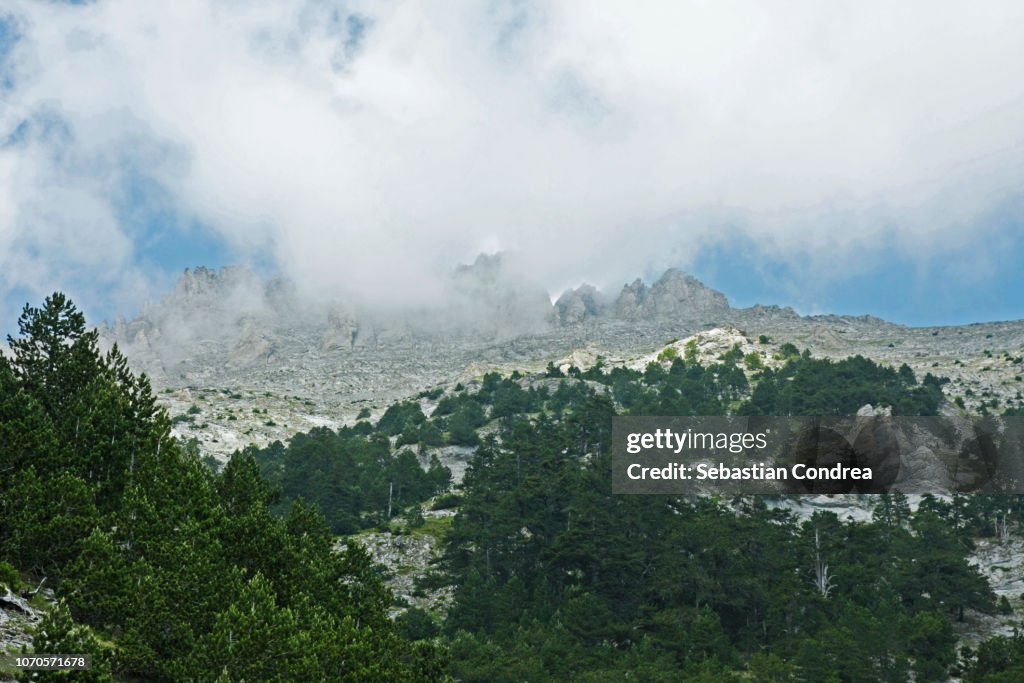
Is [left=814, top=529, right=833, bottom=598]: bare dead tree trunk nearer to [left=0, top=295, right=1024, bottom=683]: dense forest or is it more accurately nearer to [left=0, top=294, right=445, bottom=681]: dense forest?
[left=0, top=295, right=1024, bottom=683]: dense forest

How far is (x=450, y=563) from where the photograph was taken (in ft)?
267

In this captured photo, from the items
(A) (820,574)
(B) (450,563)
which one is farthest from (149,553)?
(A) (820,574)

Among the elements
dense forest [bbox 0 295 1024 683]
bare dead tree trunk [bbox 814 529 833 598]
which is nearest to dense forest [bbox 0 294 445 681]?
dense forest [bbox 0 295 1024 683]

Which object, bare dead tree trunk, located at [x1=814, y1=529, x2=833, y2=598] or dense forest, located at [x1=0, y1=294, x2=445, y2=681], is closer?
dense forest, located at [x1=0, y1=294, x2=445, y2=681]

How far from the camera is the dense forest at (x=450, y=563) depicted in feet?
109

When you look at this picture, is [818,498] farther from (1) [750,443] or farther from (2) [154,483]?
(2) [154,483]

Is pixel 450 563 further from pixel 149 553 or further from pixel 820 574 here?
pixel 149 553

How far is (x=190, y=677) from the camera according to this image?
99.1 ft

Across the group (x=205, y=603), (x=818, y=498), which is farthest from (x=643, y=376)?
(x=205, y=603)

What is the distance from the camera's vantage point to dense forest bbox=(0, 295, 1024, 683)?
109 ft

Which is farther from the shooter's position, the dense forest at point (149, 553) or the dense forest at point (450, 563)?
Result: the dense forest at point (450, 563)

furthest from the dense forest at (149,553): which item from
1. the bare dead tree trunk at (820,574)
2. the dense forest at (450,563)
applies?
the bare dead tree trunk at (820,574)

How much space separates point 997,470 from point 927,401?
30.8 meters

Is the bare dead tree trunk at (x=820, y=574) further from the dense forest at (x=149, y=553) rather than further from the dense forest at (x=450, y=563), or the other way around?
the dense forest at (x=149, y=553)
